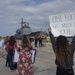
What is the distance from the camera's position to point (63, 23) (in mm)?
7660

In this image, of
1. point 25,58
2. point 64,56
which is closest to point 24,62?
point 25,58

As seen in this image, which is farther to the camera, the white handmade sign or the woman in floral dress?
the woman in floral dress

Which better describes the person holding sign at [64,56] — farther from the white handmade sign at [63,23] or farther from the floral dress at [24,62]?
the floral dress at [24,62]

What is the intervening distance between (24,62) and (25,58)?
15 cm

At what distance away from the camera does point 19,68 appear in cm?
962

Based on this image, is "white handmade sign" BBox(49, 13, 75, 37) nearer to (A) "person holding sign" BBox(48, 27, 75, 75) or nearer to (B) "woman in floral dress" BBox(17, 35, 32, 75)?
(A) "person holding sign" BBox(48, 27, 75, 75)

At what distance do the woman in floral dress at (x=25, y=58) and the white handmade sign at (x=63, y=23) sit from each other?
1.62 metres

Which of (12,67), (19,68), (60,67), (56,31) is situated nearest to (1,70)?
(12,67)

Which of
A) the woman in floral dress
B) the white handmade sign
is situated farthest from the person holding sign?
the woman in floral dress

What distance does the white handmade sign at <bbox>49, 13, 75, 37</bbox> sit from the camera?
7514 millimetres

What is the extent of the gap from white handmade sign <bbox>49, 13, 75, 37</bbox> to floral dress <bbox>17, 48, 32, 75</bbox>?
5.86 ft

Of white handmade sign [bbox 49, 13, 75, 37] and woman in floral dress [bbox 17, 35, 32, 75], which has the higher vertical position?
white handmade sign [bbox 49, 13, 75, 37]

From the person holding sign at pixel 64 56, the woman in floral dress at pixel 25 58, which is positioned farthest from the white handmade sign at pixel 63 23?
the woman in floral dress at pixel 25 58

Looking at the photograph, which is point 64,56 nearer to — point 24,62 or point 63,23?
point 63,23
